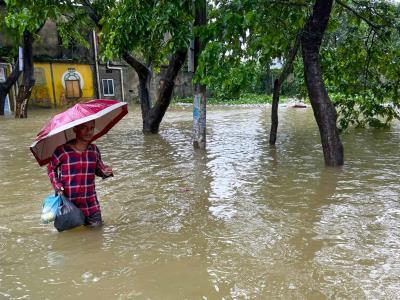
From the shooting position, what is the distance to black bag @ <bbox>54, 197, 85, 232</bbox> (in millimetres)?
4168

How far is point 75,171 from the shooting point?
4.28m

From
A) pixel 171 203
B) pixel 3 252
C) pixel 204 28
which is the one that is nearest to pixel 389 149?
pixel 204 28

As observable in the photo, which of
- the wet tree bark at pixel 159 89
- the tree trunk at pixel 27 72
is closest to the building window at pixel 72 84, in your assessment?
the tree trunk at pixel 27 72

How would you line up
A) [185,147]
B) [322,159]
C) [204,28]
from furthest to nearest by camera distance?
[185,147] → [322,159] → [204,28]

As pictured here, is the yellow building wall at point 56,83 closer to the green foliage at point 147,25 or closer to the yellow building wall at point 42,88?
the yellow building wall at point 42,88

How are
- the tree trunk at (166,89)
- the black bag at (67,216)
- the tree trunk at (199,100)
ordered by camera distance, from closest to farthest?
the black bag at (67,216), the tree trunk at (199,100), the tree trunk at (166,89)

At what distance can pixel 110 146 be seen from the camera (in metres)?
10.7

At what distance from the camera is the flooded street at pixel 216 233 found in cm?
345

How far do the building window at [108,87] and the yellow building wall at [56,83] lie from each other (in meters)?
0.84

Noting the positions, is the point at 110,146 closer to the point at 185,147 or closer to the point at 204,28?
the point at 185,147

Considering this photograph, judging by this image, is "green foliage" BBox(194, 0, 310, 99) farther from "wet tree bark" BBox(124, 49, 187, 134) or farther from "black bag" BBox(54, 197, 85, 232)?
"wet tree bark" BBox(124, 49, 187, 134)

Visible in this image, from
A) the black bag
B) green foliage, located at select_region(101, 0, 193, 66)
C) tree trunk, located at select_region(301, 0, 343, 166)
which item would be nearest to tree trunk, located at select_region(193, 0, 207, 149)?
green foliage, located at select_region(101, 0, 193, 66)

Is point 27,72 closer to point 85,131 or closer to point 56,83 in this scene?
point 56,83

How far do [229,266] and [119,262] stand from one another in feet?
3.21
